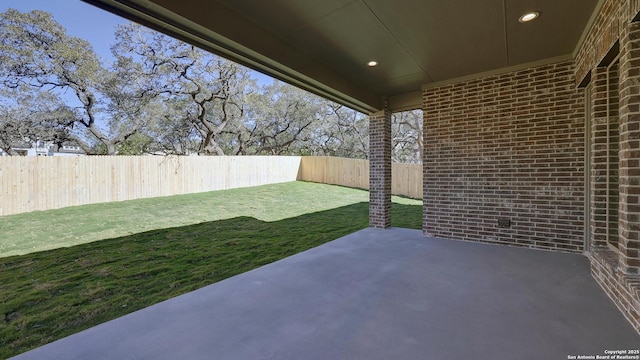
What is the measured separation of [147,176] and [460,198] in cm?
980

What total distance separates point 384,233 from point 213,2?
14.4 ft

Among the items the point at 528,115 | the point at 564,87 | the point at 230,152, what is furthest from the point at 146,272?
the point at 230,152

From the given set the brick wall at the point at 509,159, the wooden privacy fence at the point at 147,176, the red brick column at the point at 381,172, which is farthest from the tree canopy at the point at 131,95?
the brick wall at the point at 509,159

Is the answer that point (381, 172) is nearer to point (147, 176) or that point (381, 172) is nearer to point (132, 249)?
point (132, 249)

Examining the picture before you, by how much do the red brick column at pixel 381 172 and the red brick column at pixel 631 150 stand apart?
12.2ft

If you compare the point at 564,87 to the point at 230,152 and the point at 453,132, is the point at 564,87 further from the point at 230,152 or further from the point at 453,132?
the point at 230,152

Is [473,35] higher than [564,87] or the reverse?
higher

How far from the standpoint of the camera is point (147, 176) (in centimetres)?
1005

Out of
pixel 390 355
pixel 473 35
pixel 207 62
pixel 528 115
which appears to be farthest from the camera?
pixel 207 62

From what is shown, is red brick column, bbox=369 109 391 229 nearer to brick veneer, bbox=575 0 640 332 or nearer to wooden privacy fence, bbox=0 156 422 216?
brick veneer, bbox=575 0 640 332

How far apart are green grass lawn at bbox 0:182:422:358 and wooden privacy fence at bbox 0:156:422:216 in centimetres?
60

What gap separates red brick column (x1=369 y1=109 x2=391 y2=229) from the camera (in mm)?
5863

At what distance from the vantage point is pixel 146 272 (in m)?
3.73

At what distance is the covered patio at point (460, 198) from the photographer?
2.07m
